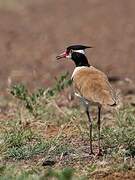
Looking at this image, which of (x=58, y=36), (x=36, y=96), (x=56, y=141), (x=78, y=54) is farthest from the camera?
(x=58, y=36)

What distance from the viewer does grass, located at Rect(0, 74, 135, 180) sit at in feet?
22.1

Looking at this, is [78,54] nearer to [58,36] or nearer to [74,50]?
[74,50]

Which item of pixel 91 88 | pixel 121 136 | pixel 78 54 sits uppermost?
pixel 78 54

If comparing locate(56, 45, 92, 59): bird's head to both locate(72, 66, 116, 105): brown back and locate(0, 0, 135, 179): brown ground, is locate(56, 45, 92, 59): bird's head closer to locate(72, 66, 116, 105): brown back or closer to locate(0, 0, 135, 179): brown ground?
locate(72, 66, 116, 105): brown back

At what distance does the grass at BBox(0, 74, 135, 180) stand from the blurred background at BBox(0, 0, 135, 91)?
3484 millimetres

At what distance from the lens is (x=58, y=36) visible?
1733 cm

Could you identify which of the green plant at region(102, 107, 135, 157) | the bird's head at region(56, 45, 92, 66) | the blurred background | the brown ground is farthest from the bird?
the blurred background

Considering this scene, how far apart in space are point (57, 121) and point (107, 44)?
7580mm

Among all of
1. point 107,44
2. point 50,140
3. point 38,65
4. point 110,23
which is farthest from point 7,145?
point 110,23

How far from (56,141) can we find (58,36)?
31.9 feet

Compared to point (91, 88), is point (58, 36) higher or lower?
lower

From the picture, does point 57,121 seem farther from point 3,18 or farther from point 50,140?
point 3,18

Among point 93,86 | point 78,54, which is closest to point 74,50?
point 78,54

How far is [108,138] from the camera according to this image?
7.97 m
